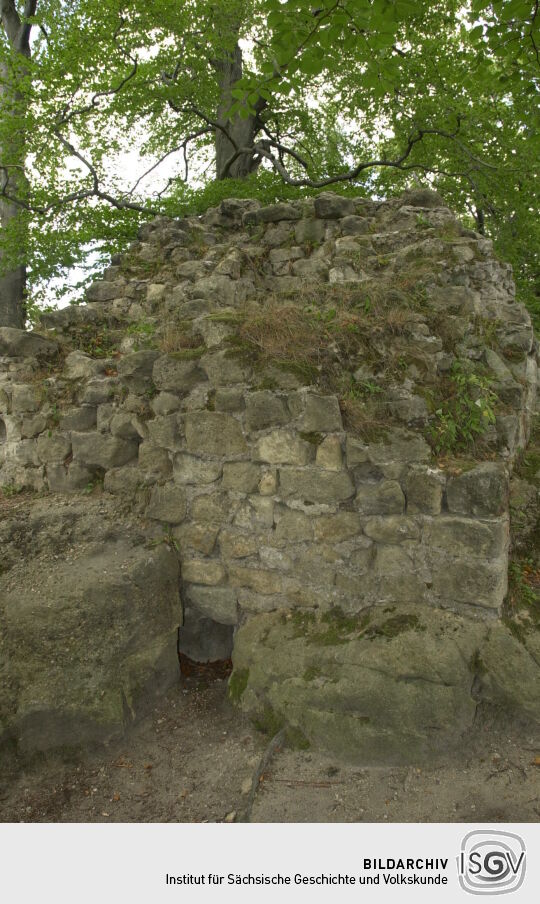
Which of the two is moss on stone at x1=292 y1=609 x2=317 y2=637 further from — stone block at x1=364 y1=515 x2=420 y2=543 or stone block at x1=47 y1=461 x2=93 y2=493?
stone block at x1=47 y1=461 x2=93 y2=493

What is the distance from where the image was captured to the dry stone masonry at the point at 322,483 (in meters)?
3.12

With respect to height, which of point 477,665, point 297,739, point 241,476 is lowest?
point 297,739

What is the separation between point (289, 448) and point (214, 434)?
57 centimetres

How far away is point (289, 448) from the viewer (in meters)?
3.57

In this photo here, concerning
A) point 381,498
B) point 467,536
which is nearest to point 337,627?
point 381,498

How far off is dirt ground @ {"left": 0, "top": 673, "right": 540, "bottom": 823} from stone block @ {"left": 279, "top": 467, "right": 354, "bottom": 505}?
143 centimetres

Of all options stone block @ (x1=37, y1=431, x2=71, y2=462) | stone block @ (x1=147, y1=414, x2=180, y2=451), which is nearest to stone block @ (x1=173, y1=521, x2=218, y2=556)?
stone block @ (x1=147, y1=414, x2=180, y2=451)

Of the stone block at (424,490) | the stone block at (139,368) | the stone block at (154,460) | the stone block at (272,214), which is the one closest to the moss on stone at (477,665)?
the stone block at (424,490)

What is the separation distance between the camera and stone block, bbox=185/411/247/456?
375cm

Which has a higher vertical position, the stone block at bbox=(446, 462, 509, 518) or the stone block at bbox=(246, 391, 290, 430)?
the stone block at bbox=(246, 391, 290, 430)

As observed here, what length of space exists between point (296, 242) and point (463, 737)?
180 inches

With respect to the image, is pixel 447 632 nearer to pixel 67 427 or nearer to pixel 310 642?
pixel 310 642

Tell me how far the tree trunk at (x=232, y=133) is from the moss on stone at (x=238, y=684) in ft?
32.4
